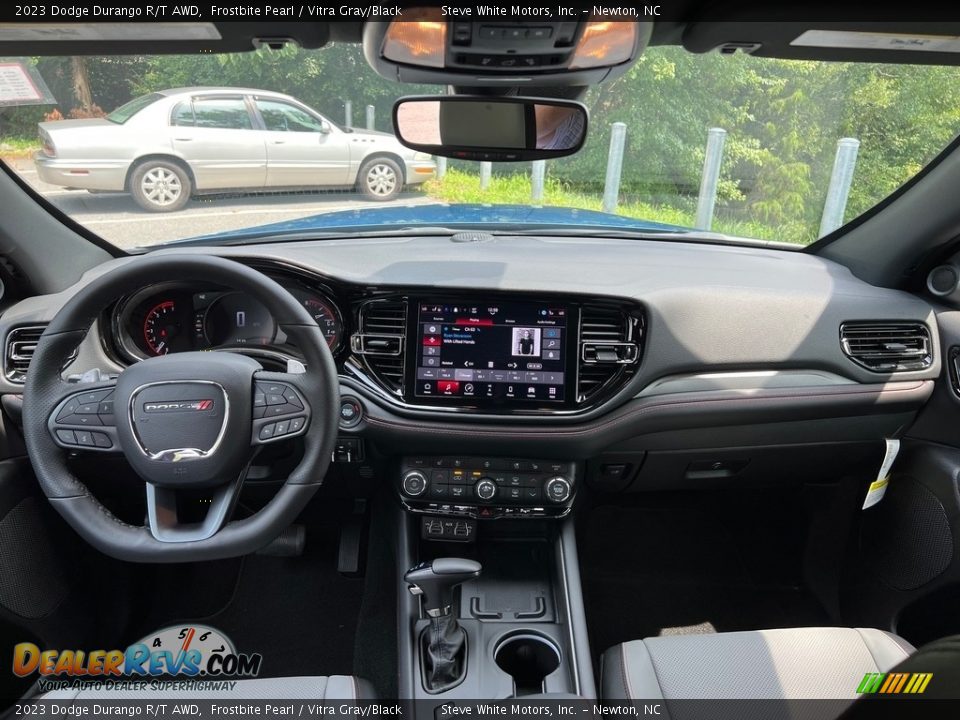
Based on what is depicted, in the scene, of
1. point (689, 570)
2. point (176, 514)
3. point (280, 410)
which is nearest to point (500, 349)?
point (280, 410)

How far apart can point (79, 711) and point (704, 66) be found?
2.57 m

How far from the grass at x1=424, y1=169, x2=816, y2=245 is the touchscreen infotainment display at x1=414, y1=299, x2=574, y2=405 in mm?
527

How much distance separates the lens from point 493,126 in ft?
6.66

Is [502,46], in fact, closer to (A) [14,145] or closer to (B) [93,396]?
(B) [93,396]

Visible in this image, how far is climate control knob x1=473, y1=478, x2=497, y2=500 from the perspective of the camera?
7.73ft

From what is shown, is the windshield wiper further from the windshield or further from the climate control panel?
the climate control panel

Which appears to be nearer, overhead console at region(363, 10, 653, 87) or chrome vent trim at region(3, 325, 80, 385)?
overhead console at region(363, 10, 653, 87)

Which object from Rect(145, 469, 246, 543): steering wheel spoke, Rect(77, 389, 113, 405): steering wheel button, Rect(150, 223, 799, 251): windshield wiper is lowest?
Rect(145, 469, 246, 543): steering wheel spoke

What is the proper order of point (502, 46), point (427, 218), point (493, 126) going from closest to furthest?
point (502, 46), point (493, 126), point (427, 218)

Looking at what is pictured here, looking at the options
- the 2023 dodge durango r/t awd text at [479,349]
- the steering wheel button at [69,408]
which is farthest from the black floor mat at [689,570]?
the steering wheel button at [69,408]

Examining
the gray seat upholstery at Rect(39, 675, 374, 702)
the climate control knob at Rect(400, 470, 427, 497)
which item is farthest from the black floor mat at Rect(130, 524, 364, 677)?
the gray seat upholstery at Rect(39, 675, 374, 702)

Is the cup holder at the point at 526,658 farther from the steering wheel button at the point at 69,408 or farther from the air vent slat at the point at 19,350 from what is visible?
the air vent slat at the point at 19,350

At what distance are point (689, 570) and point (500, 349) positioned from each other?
154 centimetres

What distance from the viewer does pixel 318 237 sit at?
259 cm
